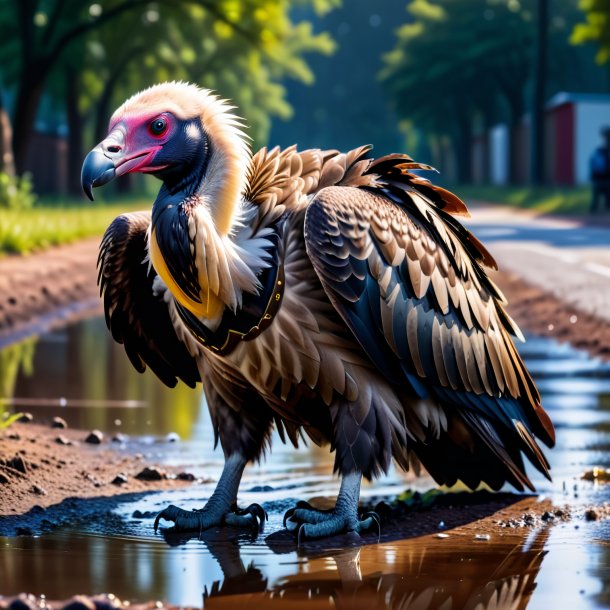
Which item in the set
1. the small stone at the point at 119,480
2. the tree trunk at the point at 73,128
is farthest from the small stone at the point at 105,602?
the tree trunk at the point at 73,128

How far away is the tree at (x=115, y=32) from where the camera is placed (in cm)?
2936

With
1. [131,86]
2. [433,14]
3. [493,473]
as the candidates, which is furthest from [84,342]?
[433,14]

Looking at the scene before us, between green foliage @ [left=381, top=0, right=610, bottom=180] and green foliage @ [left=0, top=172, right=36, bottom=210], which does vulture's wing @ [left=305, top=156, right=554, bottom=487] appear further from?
green foliage @ [left=381, top=0, right=610, bottom=180]

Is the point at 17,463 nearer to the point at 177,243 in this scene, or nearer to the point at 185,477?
the point at 185,477

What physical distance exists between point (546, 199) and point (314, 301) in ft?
108

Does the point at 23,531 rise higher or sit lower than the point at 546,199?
lower

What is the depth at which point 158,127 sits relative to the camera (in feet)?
16.7

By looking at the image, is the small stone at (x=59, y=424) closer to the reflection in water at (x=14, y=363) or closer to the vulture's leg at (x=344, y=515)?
the reflection in water at (x=14, y=363)

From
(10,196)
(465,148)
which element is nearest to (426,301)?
A: (10,196)

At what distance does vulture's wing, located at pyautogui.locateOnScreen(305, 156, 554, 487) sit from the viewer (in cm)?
511

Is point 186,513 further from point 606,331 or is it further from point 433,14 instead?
point 433,14

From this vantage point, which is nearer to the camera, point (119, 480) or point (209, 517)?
point (209, 517)

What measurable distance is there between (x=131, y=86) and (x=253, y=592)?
41.7 metres

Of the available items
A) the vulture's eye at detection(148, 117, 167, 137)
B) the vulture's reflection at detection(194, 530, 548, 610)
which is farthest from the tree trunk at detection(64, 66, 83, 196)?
the vulture's reflection at detection(194, 530, 548, 610)
